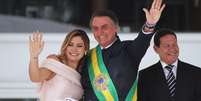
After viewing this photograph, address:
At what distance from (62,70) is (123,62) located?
278 millimetres

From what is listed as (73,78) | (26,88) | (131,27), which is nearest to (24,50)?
(26,88)

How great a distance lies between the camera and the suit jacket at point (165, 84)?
8.47 ft

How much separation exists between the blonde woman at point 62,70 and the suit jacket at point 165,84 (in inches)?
12.2

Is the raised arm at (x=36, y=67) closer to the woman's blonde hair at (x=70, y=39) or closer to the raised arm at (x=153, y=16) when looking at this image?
the woman's blonde hair at (x=70, y=39)

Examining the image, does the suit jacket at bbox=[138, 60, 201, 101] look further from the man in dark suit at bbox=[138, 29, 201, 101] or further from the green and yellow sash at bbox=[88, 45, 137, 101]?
the green and yellow sash at bbox=[88, 45, 137, 101]

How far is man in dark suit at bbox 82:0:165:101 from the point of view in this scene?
2432 mm

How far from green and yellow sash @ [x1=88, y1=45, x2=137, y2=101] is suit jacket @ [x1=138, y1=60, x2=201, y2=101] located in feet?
0.52

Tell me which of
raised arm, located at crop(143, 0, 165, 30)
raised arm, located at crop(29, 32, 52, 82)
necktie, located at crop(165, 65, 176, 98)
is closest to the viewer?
raised arm, located at crop(143, 0, 165, 30)

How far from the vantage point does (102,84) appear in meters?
2.46

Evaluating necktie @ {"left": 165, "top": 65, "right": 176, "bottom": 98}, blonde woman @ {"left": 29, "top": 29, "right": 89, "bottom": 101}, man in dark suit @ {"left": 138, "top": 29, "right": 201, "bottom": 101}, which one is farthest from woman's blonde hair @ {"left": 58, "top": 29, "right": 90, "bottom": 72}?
necktie @ {"left": 165, "top": 65, "right": 176, "bottom": 98}

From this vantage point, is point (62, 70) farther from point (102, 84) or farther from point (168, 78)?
point (168, 78)

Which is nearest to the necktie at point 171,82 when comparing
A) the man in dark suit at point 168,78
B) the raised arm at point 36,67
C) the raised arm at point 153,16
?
the man in dark suit at point 168,78

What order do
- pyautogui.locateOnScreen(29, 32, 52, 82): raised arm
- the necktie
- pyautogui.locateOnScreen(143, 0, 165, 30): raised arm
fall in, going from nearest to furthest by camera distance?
pyautogui.locateOnScreen(143, 0, 165, 30): raised arm
pyautogui.locateOnScreen(29, 32, 52, 82): raised arm
the necktie

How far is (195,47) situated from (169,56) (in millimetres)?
369
